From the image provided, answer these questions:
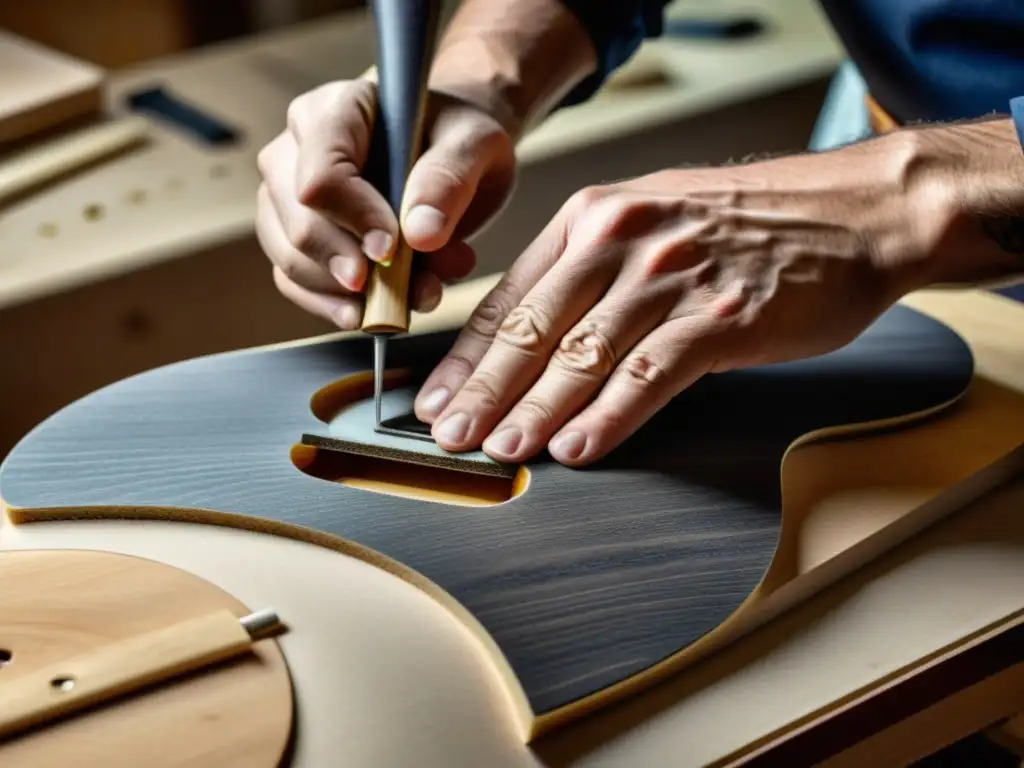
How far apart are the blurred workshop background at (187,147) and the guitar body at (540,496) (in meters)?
0.59

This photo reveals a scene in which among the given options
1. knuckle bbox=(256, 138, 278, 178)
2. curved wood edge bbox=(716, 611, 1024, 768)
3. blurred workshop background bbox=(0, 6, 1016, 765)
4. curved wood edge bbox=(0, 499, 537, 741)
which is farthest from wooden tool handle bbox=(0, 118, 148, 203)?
curved wood edge bbox=(716, 611, 1024, 768)

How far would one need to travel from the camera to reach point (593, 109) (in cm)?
180

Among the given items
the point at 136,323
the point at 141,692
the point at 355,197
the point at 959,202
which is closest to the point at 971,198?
the point at 959,202

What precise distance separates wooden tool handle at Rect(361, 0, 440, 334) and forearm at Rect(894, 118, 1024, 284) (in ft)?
1.26

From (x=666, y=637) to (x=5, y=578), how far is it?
0.39 m

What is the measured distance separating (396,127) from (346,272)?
0.13m

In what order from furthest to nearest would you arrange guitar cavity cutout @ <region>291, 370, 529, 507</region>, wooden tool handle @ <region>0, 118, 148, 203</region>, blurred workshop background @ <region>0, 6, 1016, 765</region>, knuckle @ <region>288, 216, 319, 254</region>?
wooden tool handle @ <region>0, 118, 148, 203</region>, blurred workshop background @ <region>0, 6, 1016, 765</region>, knuckle @ <region>288, 216, 319, 254</region>, guitar cavity cutout @ <region>291, 370, 529, 507</region>

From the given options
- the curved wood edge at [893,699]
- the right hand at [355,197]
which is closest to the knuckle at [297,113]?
the right hand at [355,197]

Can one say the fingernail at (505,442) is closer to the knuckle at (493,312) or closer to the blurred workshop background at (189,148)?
the knuckle at (493,312)

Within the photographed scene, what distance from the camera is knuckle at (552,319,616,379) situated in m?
0.81

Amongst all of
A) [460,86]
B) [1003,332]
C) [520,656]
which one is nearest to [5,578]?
[520,656]

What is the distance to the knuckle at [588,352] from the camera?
81 centimetres

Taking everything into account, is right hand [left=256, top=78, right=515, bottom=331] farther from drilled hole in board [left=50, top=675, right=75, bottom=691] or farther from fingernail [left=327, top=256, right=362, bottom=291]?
drilled hole in board [left=50, top=675, right=75, bottom=691]

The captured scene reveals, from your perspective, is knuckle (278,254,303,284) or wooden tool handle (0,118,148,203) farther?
wooden tool handle (0,118,148,203)
